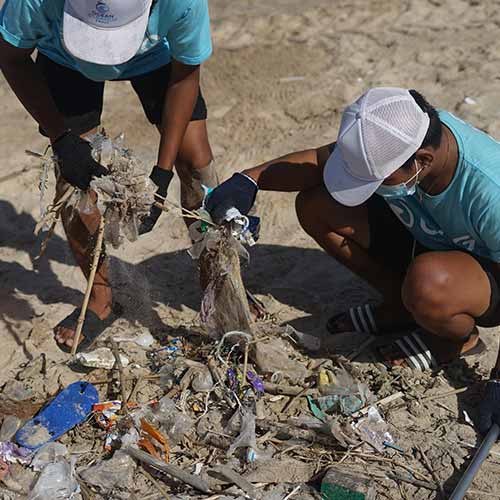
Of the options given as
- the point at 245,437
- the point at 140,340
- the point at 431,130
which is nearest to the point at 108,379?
the point at 140,340

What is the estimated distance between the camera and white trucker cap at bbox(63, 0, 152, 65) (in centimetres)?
227

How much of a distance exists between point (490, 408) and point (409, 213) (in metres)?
0.72

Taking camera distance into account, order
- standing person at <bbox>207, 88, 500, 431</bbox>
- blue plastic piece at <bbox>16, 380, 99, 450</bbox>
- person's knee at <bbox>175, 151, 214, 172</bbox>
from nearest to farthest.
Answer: standing person at <bbox>207, 88, 500, 431</bbox>
blue plastic piece at <bbox>16, 380, 99, 450</bbox>
person's knee at <bbox>175, 151, 214, 172</bbox>

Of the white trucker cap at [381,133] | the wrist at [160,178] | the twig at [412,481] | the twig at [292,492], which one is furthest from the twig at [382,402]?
the wrist at [160,178]

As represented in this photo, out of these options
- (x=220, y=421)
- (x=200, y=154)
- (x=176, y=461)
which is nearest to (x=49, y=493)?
(x=176, y=461)

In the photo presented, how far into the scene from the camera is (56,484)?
245 centimetres

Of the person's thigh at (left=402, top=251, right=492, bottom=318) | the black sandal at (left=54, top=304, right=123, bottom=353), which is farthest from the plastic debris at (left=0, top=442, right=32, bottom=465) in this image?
the person's thigh at (left=402, top=251, right=492, bottom=318)

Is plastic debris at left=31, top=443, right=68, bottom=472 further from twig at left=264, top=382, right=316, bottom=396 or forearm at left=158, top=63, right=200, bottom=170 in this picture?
forearm at left=158, top=63, right=200, bottom=170

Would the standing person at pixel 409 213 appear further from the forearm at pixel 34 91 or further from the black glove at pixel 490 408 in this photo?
the forearm at pixel 34 91

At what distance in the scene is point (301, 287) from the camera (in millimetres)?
3408

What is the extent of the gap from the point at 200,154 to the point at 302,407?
1.06 meters

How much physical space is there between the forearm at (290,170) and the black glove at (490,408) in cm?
96

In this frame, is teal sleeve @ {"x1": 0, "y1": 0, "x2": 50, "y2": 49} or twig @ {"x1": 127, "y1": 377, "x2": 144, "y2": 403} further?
twig @ {"x1": 127, "y1": 377, "x2": 144, "y2": 403}

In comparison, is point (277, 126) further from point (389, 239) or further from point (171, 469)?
point (171, 469)
